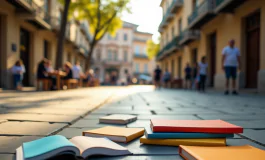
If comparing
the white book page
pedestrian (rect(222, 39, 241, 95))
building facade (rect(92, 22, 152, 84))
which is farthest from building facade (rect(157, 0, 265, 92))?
building facade (rect(92, 22, 152, 84))

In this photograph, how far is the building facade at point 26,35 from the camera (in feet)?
35.5

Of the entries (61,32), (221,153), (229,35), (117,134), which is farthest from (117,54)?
(221,153)

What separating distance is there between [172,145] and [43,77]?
9184 mm

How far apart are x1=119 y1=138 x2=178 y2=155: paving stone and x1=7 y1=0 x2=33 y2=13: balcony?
1092 cm

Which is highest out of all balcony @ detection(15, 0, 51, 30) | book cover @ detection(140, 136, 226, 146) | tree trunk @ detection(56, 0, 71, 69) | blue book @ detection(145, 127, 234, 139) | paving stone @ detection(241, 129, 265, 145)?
balcony @ detection(15, 0, 51, 30)

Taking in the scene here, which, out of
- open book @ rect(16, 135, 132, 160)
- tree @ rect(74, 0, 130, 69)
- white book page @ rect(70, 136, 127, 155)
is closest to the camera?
open book @ rect(16, 135, 132, 160)

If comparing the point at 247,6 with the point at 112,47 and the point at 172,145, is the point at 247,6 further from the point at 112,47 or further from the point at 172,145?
the point at 112,47

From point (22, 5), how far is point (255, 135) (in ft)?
38.0

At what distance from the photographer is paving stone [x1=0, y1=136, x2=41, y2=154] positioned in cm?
135

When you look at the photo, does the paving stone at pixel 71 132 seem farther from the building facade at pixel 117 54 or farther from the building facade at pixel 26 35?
the building facade at pixel 117 54

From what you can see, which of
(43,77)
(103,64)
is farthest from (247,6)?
(103,64)

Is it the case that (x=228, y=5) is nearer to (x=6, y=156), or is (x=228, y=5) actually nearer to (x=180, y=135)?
(x=180, y=135)

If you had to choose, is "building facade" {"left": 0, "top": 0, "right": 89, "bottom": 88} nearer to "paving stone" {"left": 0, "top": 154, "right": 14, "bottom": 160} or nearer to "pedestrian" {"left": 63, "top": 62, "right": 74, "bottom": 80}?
"pedestrian" {"left": 63, "top": 62, "right": 74, "bottom": 80}

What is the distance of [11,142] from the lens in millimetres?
1503
